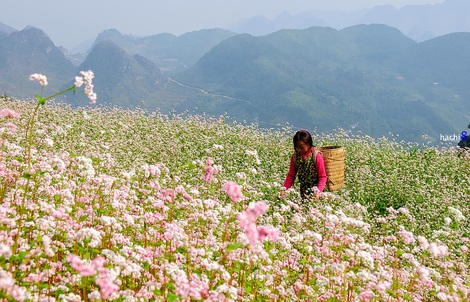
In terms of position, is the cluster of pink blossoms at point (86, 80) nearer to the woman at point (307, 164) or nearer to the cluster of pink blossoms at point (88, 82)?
the cluster of pink blossoms at point (88, 82)

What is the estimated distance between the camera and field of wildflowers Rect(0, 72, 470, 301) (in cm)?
303

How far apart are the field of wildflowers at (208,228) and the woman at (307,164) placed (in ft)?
1.96

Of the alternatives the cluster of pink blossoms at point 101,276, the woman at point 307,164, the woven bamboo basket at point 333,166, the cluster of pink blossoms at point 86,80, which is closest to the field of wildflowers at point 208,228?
the cluster of pink blossoms at point 101,276

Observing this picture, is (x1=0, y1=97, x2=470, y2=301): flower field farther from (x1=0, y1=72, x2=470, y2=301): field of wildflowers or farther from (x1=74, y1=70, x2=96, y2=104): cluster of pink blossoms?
(x1=74, y1=70, x2=96, y2=104): cluster of pink blossoms

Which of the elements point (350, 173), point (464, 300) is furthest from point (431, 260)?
point (350, 173)

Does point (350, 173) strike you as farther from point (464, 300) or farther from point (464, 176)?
point (464, 300)

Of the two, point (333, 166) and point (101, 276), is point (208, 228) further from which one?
point (333, 166)

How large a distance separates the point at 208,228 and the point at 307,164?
4336 mm

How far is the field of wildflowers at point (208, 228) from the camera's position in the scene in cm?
303

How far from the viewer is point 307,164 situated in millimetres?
8805

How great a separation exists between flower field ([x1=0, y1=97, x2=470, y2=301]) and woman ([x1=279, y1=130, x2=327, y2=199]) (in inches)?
22.2

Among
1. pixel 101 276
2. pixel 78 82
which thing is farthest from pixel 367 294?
pixel 78 82

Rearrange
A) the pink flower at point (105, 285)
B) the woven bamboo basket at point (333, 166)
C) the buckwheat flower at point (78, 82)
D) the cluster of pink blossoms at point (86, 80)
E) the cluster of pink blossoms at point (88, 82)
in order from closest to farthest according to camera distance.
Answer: the pink flower at point (105, 285)
the buckwheat flower at point (78, 82)
the cluster of pink blossoms at point (86, 80)
the cluster of pink blossoms at point (88, 82)
the woven bamboo basket at point (333, 166)

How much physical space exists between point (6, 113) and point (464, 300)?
4.57 m
